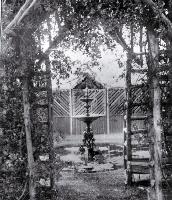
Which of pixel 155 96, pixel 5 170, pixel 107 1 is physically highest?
pixel 107 1

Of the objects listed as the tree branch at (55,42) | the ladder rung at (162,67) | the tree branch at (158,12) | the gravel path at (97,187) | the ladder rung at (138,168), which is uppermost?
the tree branch at (158,12)

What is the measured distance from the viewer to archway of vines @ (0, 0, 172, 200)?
614 centimetres

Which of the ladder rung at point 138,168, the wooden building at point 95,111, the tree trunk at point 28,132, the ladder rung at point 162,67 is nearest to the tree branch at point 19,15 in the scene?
the tree trunk at point 28,132

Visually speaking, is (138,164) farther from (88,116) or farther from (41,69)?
(88,116)

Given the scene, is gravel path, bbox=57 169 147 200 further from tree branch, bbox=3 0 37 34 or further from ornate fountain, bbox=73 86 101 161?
tree branch, bbox=3 0 37 34

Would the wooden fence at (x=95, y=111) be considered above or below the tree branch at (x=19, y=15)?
below

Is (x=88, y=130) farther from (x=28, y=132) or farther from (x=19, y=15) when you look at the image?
(x=19, y=15)

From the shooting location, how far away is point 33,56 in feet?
21.3

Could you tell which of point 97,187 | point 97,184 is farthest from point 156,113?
point 97,184

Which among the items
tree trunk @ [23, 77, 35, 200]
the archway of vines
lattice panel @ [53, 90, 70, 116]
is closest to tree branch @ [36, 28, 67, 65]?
the archway of vines

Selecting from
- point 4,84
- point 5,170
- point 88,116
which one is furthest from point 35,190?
point 88,116

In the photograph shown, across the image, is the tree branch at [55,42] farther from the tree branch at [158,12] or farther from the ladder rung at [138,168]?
the ladder rung at [138,168]

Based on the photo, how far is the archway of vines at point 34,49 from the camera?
242 inches

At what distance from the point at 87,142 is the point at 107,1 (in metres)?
7.43
